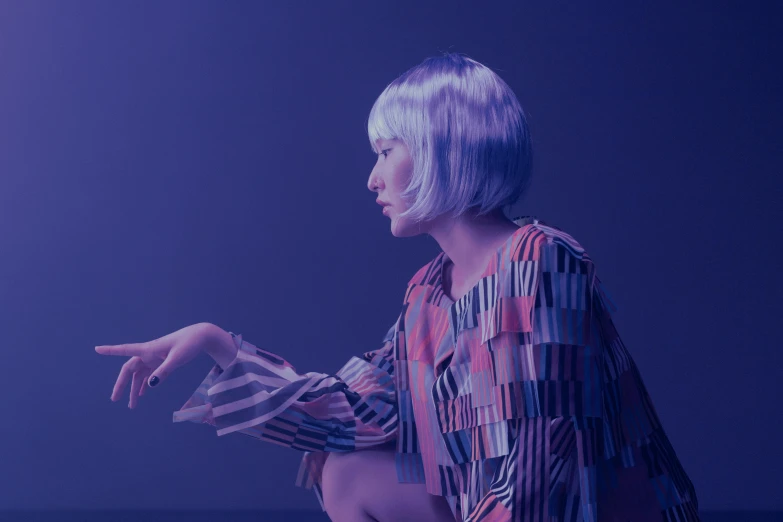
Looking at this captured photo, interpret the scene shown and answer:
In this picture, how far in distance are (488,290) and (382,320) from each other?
985 mm

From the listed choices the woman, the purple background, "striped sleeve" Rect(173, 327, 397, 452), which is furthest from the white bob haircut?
the purple background

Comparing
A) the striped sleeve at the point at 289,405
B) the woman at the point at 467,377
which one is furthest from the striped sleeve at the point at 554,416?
the striped sleeve at the point at 289,405

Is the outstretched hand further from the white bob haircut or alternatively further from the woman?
the white bob haircut

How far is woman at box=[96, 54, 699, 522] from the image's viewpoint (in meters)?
0.77

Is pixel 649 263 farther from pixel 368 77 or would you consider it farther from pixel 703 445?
pixel 368 77

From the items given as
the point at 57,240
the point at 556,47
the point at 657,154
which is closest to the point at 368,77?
the point at 556,47

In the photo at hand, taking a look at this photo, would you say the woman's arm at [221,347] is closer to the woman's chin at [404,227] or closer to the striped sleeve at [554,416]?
the woman's chin at [404,227]

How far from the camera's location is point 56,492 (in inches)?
73.1

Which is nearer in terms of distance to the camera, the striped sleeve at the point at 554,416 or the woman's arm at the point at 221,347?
the striped sleeve at the point at 554,416

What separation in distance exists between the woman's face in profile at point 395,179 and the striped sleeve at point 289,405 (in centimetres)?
23

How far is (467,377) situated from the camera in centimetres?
89

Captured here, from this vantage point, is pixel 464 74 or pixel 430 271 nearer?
pixel 464 74

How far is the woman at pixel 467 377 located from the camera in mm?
772

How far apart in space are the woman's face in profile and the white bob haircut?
1cm
